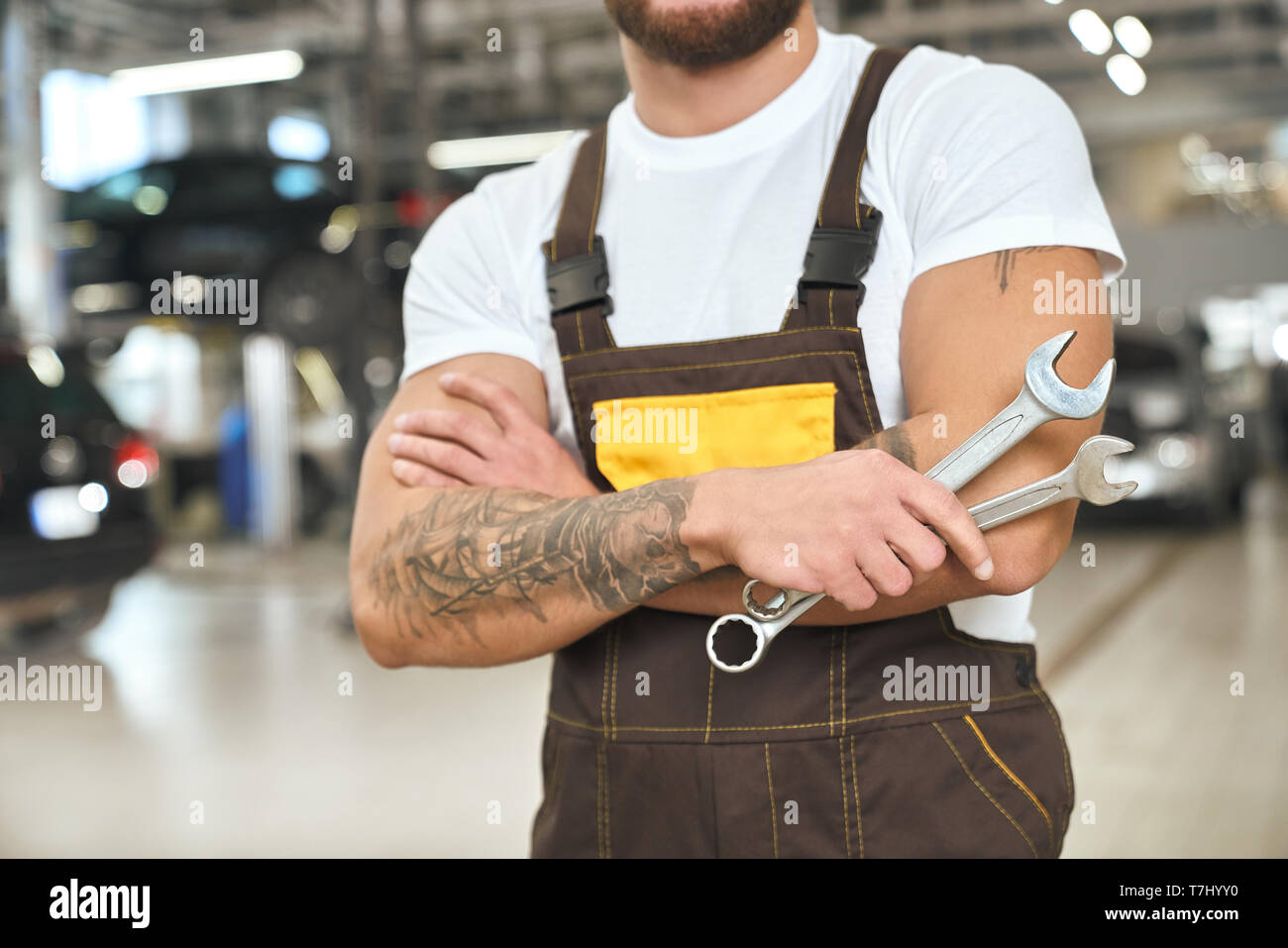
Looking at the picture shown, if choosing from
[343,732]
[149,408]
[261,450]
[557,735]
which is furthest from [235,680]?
[149,408]

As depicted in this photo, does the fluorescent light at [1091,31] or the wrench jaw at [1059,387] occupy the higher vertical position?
the fluorescent light at [1091,31]

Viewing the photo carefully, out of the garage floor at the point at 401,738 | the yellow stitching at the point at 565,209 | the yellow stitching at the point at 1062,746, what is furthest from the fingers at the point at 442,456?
the garage floor at the point at 401,738

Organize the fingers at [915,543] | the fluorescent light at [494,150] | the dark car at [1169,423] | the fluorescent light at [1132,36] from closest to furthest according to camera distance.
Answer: the fingers at [915,543] < the dark car at [1169,423] < the fluorescent light at [1132,36] < the fluorescent light at [494,150]

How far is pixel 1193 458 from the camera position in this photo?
7.85m

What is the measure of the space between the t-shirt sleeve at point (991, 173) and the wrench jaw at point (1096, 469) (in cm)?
20

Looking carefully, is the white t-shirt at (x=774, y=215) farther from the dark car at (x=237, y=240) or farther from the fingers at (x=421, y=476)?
the dark car at (x=237, y=240)

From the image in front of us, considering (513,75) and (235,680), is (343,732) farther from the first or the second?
(513,75)

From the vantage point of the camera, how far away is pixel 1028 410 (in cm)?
91

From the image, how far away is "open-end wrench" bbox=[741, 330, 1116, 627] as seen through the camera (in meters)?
0.90

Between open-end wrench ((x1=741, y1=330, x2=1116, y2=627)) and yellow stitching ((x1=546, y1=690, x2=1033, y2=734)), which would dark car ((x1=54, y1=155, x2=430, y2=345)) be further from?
open-end wrench ((x1=741, y1=330, x2=1116, y2=627))

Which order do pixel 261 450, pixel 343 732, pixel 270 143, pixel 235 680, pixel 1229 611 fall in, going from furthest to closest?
pixel 270 143 < pixel 261 450 < pixel 1229 611 < pixel 235 680 < pixel 343 732

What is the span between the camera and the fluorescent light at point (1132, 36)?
8.05m

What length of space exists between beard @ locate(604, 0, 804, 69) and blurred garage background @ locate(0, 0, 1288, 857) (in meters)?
1.30

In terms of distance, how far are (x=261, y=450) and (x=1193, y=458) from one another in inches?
234
